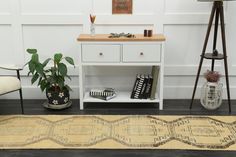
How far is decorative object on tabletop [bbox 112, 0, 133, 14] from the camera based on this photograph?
337 centimetres

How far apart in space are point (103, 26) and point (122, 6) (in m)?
0.30

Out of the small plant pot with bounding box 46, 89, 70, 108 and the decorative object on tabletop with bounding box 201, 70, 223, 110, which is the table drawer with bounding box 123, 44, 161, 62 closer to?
the decorative object on tabletop with bounding box 201, 70, 223, 110

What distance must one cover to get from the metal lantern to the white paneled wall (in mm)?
352

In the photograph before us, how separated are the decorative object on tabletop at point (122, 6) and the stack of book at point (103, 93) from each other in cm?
87

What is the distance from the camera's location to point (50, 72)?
3.33 metres

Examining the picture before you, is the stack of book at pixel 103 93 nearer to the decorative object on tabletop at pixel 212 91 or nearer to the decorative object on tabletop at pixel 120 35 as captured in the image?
the decorative object on tabletop at pixel 120 35

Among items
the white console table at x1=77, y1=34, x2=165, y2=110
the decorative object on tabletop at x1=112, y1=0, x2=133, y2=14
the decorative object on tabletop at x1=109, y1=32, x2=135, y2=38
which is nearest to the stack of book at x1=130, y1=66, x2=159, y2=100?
the white console table at x1=77, y1=34, x2=165, y2=110

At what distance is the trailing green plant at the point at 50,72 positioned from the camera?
3.15 metres

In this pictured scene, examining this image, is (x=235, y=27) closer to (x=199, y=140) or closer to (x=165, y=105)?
(x=165, y=105)

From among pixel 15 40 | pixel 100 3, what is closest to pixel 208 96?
pixel 100 3

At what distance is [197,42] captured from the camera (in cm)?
350

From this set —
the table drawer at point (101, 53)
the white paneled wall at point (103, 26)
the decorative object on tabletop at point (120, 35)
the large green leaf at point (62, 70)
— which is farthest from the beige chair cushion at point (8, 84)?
the decorative object on tabletop at point (120, 35)

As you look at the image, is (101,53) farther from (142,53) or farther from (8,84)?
(8,84)

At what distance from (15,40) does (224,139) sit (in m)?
2.43
